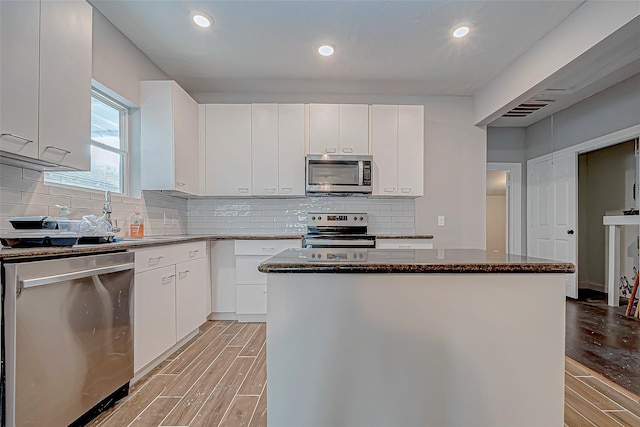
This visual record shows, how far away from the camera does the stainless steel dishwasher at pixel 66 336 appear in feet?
4.18

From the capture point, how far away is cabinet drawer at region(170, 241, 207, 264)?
2551mm

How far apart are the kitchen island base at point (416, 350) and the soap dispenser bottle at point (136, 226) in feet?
6.82

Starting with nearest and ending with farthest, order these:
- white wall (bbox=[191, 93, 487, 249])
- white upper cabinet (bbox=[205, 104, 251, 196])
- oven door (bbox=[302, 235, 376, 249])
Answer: oven door (bbox=[302, 235, 376, 249]), white upper cabinet (bbox=[205, 104, 251, 196]), white wall (bbox=[191, 93, 487, 249])

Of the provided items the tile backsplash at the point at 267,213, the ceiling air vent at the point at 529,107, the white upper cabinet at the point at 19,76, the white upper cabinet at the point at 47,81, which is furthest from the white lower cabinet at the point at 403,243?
the white upper cabinet at the point at 19,76

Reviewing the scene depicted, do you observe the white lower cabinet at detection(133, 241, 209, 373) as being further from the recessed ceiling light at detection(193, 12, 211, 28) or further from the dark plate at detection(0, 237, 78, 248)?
the recessed ceiling light at detection(193, 12, 211, 28)

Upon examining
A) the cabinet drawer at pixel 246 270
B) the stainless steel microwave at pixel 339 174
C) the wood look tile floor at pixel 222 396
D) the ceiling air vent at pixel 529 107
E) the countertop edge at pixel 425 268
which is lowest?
the wood look tile floor at pixel 222 396

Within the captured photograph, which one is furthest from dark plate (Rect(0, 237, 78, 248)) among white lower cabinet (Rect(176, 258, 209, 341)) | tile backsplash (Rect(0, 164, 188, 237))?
white lower cabinet (Rect(176, 258, 209, 341))

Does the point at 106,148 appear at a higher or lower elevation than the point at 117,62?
lower

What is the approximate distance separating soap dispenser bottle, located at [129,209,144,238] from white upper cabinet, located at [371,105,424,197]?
2.34 meters

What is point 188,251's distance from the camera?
2773mm

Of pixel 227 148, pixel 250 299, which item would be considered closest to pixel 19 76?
pixel 227 148

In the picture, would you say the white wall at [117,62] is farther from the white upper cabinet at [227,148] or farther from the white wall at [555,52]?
the white wall at [555,52]

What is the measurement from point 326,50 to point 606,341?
3475 mm

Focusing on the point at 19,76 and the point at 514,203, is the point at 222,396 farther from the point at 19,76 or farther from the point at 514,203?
the point at 514,203
